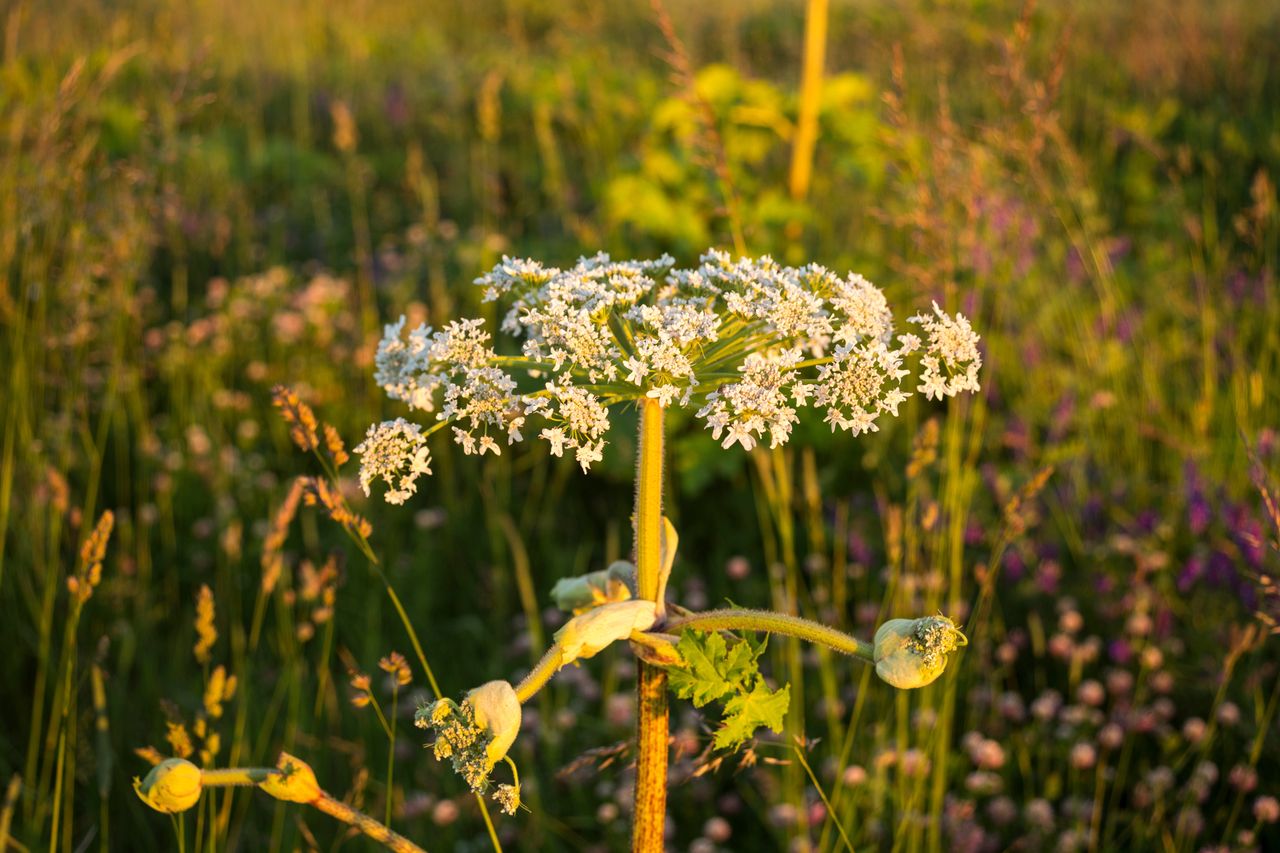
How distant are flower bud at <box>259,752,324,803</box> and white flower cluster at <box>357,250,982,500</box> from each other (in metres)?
0.28

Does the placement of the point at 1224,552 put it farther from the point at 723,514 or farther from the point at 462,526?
the point at 462,526

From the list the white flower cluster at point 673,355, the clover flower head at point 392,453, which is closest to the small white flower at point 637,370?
the white flower cluster at point 673,355

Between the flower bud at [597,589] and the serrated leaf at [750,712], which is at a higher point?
the flower bud at [597,589]

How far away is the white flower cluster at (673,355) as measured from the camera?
1.15 meters

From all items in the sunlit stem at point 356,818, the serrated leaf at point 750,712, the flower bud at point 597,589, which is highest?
the flower bud at point 597,589

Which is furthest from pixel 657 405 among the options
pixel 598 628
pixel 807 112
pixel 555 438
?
pixel 807 112

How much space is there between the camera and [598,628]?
45.3 inches

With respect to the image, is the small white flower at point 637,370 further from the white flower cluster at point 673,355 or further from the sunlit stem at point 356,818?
the sunlit stem at point 356,818

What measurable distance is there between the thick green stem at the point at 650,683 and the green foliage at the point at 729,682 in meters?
0.07

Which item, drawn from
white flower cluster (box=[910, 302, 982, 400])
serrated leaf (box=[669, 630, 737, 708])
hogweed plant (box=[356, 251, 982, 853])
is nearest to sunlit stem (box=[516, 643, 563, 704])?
hogweed plant (box=[356, 251, 982, 853])

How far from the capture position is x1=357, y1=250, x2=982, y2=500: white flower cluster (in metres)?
1.15

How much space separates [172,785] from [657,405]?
0.62 meters

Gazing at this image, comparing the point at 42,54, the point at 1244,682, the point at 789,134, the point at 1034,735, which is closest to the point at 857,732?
the point at 1034,735

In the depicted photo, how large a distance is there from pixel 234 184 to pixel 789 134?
10.6 feet
